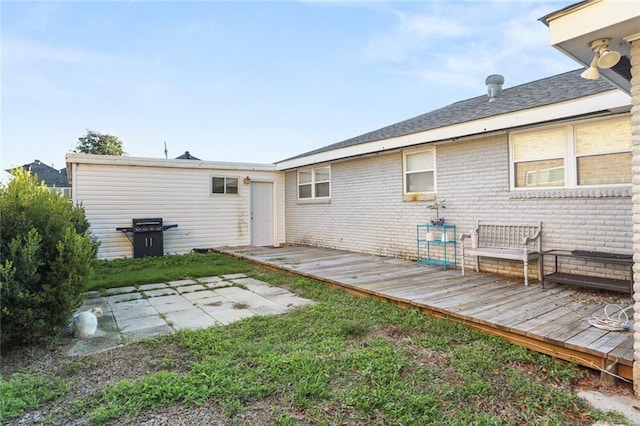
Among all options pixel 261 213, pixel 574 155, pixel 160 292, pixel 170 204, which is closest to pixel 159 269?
pixel 160 292

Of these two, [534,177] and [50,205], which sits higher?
[534,177]

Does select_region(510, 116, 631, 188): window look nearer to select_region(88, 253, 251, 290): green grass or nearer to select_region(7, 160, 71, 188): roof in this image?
select_region(88, 253, 251, 290): green grass

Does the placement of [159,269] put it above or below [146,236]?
below

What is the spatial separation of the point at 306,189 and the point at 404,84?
5.46 m

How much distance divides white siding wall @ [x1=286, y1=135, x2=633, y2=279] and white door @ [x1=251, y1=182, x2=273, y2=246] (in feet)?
4.25

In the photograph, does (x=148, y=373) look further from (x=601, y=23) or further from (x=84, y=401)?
(x=601, y=23)

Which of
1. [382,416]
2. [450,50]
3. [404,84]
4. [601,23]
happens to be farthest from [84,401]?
[404,84]

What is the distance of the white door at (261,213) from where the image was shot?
11.2m

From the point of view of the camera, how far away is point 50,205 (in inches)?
140

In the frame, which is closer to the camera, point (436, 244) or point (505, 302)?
point (505, 302)

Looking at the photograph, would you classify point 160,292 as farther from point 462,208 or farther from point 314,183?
point 314,183

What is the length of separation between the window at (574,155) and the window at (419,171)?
5.35 ft

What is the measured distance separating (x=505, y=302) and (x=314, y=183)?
7.03 metres

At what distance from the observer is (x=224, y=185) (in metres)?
10.6
